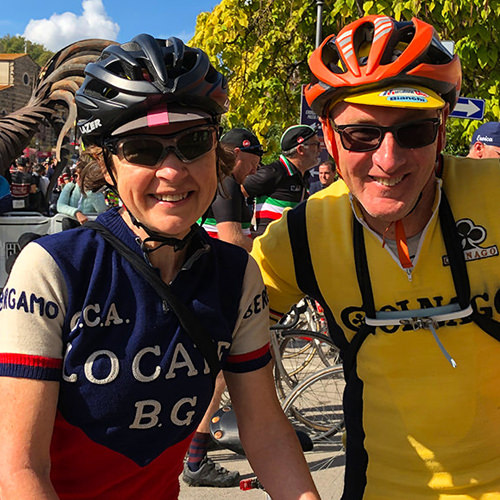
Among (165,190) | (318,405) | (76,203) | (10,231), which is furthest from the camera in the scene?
(76,203)

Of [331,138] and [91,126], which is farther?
[331,138]

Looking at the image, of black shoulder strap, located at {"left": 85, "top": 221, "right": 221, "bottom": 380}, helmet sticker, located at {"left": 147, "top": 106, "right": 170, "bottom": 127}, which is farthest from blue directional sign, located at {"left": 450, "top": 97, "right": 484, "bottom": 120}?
black shoulder strap, located at {"left": 85, "top": 221, "right": 221, "bottom": 380}

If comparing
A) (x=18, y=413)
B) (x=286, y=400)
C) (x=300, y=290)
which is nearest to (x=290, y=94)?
(x=286, y=400)

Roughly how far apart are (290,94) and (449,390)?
12.1 metres

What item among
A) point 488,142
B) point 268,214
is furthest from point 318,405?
point 488,142

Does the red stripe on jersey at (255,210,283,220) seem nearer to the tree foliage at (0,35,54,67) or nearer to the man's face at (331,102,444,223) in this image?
the man's face at (331,102,444,223)

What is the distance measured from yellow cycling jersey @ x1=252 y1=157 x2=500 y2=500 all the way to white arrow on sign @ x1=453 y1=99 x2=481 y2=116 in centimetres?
510

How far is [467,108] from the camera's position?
6547mm

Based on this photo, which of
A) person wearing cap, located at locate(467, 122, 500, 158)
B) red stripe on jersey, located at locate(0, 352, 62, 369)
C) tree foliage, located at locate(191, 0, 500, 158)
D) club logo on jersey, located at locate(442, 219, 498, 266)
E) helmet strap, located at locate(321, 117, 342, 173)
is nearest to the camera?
red stripe on jersey, located at locate(0, 352, 62, 369)

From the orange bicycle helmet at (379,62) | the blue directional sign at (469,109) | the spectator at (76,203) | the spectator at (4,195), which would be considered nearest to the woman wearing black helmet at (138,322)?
the orange bicycle helmet at (379,62)

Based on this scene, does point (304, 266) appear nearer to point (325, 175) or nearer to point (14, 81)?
point (325, 175)

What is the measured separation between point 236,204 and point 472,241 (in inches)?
133

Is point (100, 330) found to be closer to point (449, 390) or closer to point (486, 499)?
point (449, 390)

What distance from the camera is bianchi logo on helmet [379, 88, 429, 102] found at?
1665mm
